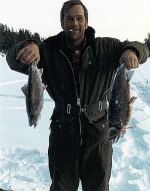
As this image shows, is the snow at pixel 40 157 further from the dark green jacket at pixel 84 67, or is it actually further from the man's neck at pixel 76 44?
the man's neck at pixel 76 44

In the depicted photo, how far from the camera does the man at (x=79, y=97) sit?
3105 mm

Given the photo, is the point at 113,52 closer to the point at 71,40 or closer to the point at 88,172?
the point at 71,40

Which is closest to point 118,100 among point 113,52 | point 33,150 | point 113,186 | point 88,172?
point 113,52

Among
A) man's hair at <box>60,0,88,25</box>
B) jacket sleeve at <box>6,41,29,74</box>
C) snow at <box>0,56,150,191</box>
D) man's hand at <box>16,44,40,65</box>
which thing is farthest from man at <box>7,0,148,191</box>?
snow at <box>0,56,150,191</box>

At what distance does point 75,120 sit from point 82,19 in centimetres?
95

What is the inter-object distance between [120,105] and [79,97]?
72 cm

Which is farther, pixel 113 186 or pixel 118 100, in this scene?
pixel 113 186

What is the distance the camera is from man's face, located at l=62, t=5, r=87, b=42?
9.46 feet

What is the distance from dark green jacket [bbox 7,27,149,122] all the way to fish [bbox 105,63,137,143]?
564 millimetres

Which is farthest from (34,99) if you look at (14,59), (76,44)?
(76,44)

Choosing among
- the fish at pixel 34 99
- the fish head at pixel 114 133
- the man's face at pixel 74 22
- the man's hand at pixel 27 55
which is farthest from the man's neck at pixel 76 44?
the fish head at pixel 114 133

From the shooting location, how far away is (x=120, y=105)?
2.51 metres

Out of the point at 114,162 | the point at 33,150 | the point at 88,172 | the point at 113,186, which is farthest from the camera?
the point at 33,150

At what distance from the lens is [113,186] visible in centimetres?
518
